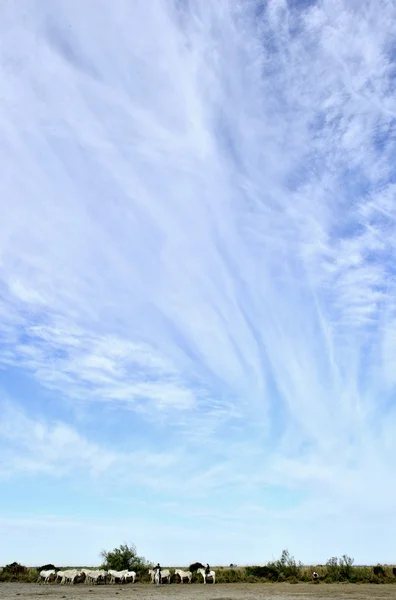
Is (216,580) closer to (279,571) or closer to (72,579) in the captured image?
(279,571)

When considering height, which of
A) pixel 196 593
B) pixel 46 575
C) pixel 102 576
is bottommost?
pixel 196 593

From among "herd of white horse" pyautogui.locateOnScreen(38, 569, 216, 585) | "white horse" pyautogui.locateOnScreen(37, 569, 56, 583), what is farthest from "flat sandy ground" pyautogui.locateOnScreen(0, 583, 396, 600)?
"white horse" pyautogui.locateOnScreen(37, 569, 56, 583)

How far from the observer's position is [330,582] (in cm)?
5681

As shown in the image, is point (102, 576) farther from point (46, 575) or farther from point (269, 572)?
point (269, 572)

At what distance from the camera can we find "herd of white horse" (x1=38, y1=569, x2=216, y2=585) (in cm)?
5606

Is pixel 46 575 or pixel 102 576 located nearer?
pixel 102 576

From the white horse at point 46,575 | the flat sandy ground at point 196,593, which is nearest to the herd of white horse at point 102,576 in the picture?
the white horse at point 46,575

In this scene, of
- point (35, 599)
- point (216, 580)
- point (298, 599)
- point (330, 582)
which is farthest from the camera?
point (216, 580)

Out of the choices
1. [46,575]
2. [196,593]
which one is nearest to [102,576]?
[46,575]

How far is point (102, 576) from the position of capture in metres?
56.1

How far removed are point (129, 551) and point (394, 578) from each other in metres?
33.4

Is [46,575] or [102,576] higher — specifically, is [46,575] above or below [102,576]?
above

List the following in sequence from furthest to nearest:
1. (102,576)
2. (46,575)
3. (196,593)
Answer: (46,575) < (102,576) < (196,593)

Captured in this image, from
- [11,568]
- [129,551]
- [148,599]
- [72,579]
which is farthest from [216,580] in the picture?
[148,599]
